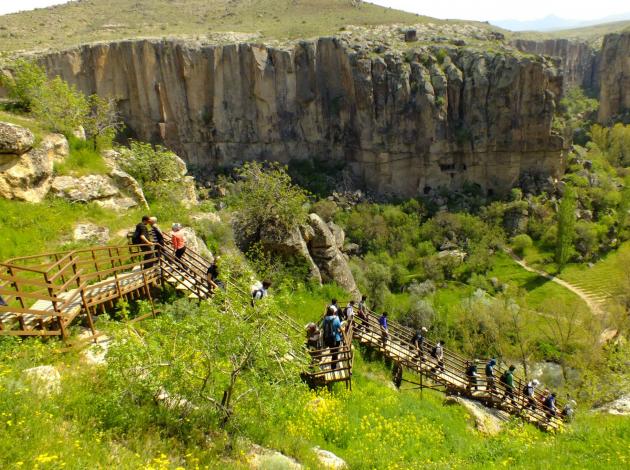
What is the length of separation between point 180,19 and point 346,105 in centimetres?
3803

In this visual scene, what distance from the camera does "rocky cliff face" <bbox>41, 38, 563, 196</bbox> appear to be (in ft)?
172

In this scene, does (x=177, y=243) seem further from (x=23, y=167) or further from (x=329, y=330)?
(x=23, y=167)

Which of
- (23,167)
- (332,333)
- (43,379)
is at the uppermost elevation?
(23,167)

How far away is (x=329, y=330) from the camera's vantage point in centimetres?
1162

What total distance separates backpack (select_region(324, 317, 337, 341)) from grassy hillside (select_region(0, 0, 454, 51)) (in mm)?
56722

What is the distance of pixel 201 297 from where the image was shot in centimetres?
1062

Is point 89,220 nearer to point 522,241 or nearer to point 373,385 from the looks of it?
A: point 373,385

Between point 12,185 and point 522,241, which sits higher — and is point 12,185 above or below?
above

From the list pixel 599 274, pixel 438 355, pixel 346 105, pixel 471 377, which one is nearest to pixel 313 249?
pixel 438 355

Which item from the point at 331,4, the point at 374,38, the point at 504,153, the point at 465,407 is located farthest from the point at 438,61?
the point at 465,407

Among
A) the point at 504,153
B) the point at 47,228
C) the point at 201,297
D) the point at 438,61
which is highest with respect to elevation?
the point at 438,61

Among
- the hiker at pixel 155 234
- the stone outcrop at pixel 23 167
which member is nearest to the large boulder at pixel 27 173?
the stone outcrop at pixel 23 167

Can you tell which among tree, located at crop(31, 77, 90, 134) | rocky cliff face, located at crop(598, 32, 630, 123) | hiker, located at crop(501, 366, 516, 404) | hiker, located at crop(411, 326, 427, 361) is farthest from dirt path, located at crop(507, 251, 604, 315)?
rocky cliff face, located at crop(598, 32, 630, 123)

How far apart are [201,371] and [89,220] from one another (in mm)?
10437
